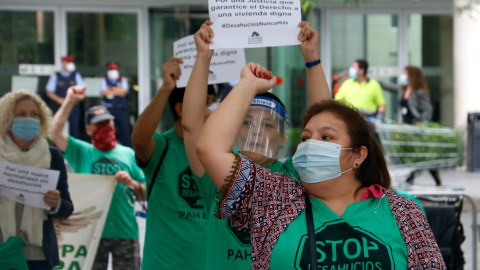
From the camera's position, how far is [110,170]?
235 inches

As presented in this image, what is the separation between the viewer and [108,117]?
6.08m

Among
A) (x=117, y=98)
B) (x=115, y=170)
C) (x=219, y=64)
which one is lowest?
(x=115, y=170)

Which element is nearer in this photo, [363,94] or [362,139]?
[362,139]

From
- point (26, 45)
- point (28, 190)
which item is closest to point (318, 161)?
point (28, 190)

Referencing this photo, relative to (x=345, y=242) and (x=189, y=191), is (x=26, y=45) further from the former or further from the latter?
(x=345, y=242)

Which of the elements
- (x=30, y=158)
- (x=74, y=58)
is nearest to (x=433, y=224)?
(x=30, y=158)

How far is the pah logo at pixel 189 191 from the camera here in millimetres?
4258

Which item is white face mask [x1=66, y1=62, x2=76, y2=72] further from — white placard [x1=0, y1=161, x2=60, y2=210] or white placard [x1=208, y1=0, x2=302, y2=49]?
white placard [x1=208, y1=0, x2=302, y2=49]

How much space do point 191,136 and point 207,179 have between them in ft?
0.72

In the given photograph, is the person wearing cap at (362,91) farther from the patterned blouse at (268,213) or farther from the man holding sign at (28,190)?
the patterned blouse at (268,213)

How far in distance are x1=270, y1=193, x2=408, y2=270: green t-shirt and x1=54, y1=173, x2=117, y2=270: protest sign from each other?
3.30 meters

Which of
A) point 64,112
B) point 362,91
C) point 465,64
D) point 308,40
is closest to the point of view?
point 308,40

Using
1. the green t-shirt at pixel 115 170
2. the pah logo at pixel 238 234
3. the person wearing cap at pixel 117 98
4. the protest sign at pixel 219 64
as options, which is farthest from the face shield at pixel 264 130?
the person wearing cap at pixel 117 98

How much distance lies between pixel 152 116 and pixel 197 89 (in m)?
1.16
